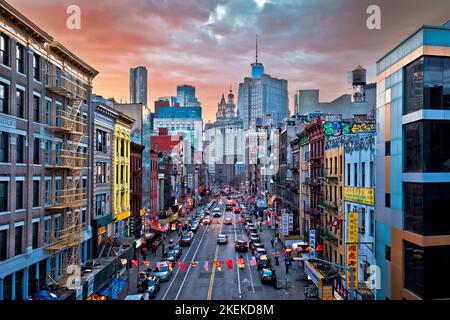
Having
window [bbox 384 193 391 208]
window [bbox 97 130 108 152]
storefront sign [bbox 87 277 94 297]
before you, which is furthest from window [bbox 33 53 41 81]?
window [bbox 384 193 391 208]

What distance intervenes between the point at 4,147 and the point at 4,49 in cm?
544

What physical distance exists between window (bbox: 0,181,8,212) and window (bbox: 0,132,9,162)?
134 cm

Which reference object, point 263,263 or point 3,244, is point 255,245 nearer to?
point 263,263

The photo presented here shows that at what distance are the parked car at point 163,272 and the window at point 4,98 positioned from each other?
969 inches

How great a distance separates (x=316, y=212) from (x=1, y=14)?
36.4 metres

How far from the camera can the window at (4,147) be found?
2169 centimetres

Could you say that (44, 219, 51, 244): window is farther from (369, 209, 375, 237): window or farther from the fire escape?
(369, 209, 375, 237): window

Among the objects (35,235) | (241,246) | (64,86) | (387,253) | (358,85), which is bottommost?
(241,246)

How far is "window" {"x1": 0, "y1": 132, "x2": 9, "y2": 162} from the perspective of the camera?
2169 centimetres

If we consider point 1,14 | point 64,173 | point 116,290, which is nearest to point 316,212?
point 116,290

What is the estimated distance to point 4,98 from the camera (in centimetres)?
2200

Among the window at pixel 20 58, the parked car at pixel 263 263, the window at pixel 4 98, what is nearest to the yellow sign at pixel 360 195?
the parked car at pixel 263 263

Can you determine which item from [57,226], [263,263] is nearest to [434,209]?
[57,226]
